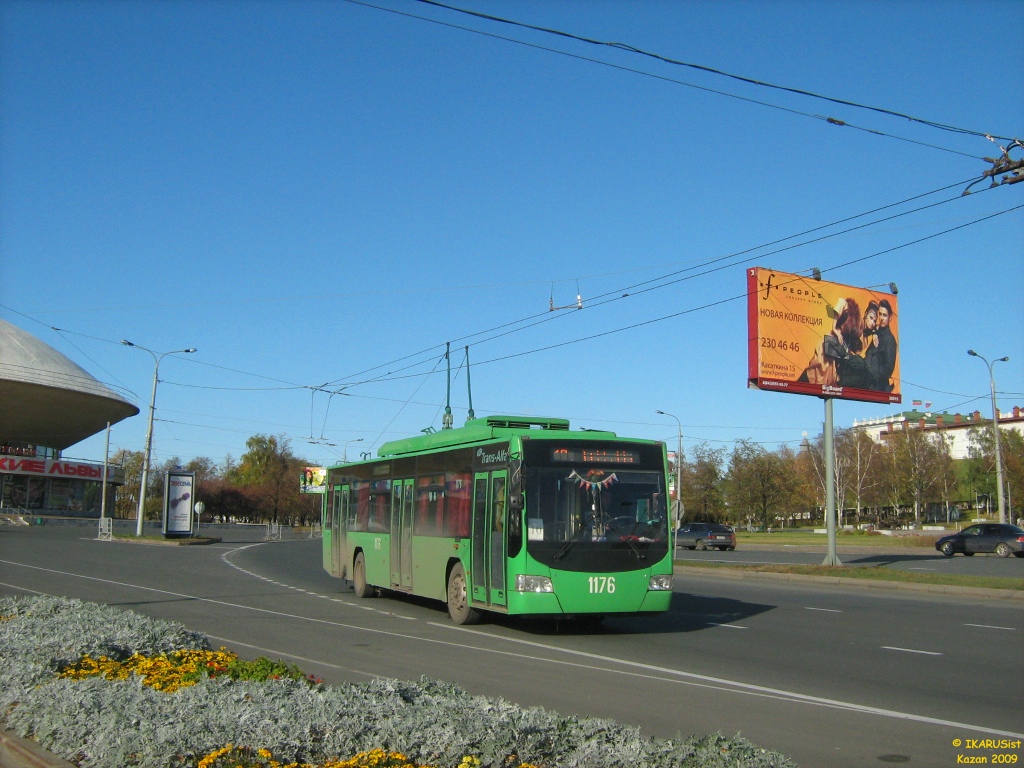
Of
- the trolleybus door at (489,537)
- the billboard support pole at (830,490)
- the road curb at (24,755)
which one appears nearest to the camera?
the road curb at (24,755)

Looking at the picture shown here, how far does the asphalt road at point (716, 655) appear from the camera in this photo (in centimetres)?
773

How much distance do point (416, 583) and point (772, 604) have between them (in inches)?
308

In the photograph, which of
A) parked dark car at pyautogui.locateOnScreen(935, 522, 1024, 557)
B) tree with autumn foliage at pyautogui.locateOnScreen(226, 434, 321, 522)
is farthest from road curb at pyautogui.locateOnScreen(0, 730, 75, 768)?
tree with autumn foliage at pyautogui.locateOnScreen(226, 434, 321, 522)

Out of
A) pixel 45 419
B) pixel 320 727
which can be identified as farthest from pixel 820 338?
pixel 45 419

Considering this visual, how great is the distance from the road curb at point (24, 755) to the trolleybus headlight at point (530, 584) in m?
7.58

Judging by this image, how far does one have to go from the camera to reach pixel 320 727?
5688 mm

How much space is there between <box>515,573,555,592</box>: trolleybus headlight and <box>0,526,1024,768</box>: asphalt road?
77 cm

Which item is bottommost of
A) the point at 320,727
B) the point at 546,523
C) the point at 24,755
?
the point at 24,755

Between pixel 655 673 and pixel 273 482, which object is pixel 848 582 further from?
pixel 273 482

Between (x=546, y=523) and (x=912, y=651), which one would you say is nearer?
Answer: (x=912, y=651)

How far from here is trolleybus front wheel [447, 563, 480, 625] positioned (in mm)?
14867

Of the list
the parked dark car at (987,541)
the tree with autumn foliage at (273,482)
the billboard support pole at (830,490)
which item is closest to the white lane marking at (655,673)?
the billboard support pole at (830,490)

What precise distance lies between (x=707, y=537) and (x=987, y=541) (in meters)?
14.2

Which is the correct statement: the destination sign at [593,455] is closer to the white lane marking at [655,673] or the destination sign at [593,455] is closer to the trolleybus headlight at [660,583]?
the trolleybus headlight at [660,583]
